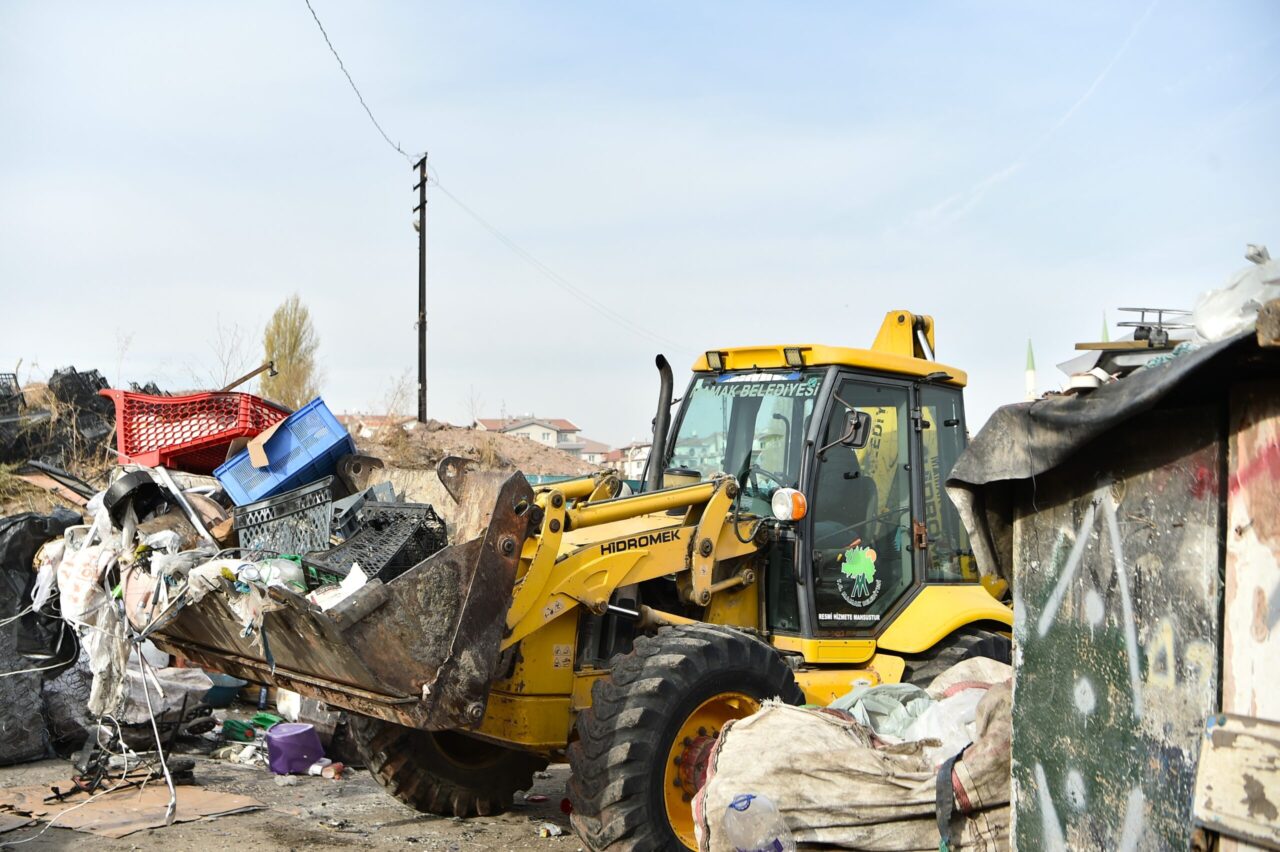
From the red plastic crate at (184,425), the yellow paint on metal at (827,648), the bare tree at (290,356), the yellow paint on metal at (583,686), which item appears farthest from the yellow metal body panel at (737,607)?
the bare tree at (290,356)

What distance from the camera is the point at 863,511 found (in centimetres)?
654

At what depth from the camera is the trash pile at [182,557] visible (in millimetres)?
5086

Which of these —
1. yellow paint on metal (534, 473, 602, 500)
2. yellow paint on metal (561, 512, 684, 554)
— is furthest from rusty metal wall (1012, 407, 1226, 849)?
yellow paint on metal (534, 473, 602, 500)

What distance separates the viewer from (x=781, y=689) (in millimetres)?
5551

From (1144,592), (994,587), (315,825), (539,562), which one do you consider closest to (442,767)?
(315,825)

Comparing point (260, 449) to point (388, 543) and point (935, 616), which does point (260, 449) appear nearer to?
A: point (388, 543)

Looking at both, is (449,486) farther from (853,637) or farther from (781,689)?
(853,637)

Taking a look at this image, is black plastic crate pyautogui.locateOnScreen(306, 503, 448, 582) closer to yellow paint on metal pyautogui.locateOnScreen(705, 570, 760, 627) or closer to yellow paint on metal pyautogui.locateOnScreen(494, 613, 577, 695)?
yellow paint on metal pyautogui.locateOnScreen(494, 613, 577, 695)

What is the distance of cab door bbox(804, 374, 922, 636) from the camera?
6.37m

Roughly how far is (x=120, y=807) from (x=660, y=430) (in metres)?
3.57

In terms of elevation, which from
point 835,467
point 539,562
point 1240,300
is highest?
point 1240,300

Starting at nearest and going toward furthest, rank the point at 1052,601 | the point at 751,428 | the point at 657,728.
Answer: the point at 1052,601
the point at 657,728
the point at 751,428

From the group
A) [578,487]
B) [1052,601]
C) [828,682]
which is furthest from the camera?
[578,487]

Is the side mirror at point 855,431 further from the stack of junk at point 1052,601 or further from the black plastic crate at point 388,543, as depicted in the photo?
the black plastic crate at point 388,543
